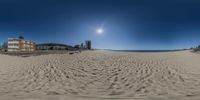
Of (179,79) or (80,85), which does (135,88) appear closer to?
(80,85)

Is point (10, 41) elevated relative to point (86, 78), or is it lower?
elevated

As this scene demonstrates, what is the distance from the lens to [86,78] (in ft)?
39.5

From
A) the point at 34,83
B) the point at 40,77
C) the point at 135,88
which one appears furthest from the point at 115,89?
the point at 40,77

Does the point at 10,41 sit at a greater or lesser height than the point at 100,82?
greater

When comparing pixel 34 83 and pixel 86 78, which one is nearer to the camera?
pixel 34 83

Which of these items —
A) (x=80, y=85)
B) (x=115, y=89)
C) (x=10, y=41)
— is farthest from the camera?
(x=10, y=41)

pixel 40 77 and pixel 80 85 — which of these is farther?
pixel 40 77

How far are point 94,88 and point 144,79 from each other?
11.0 feet

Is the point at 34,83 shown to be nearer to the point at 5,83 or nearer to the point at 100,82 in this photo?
the point at 5,83

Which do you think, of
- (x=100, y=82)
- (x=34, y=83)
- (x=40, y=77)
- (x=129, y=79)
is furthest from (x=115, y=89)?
(x=40, y=77)

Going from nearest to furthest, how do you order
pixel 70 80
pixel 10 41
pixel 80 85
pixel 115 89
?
1. pixel 115 89
2. pixel 80 85
3. pixel 70 80
4. pixel 10 41

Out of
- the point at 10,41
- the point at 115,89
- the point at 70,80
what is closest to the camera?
the point at 115,89

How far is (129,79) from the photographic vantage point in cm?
1179

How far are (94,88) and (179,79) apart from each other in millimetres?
5054
